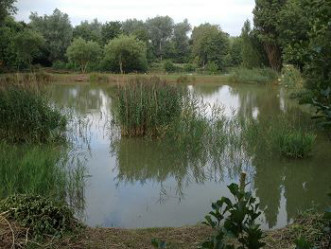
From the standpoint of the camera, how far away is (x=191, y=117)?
879 cm

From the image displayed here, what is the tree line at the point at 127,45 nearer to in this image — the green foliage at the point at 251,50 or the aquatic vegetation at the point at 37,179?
the green foliage at the point at 251,50

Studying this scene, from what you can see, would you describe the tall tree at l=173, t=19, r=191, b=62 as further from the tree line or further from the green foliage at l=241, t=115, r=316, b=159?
the green foliage at l=241, t=115, r=316, b=159

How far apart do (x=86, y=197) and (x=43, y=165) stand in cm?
78

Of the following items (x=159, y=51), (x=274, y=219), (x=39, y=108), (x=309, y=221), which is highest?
(x=159, y=51)

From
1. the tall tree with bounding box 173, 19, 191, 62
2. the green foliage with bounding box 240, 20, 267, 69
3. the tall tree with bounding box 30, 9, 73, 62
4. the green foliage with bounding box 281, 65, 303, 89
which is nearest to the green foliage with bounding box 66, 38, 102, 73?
the tall tree with bounding box 30, 9, 73, 62

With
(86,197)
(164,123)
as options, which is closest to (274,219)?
(86,197)

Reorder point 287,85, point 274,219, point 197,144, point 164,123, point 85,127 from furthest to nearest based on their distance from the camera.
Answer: point 287,85 → point 85,127 → point 164,123 → point 197,144 → point 274,219

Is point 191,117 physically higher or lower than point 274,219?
higher

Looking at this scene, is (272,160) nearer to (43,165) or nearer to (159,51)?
(43,165)

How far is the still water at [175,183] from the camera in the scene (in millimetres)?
4809

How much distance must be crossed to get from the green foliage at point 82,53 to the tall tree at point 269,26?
47.6 ft

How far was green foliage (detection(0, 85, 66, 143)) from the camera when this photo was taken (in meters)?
7.98

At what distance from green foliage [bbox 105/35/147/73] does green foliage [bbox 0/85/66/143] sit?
1071 inches

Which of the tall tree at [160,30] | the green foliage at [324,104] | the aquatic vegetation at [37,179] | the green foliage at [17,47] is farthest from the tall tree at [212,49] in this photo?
the green foliage at [324,104]
